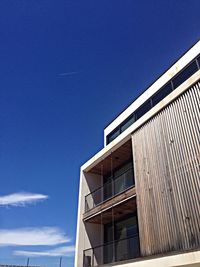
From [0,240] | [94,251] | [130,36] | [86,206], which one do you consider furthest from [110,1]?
[0,240]

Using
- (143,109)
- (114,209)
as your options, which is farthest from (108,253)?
(143,109)

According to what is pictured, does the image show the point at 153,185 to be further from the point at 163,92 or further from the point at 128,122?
the point at 128,122

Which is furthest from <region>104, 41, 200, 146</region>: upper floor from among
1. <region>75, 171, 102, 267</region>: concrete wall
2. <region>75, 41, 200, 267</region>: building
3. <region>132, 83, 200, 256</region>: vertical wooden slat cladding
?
<region>75, 171, 102, 267</region>: concrete wall

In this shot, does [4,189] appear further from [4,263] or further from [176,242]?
[176,242]

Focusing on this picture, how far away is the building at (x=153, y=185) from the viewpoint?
6.82 meters

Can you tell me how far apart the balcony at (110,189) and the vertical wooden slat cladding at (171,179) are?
2643 mm

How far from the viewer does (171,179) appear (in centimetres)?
755

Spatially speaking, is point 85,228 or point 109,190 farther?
point 109,190

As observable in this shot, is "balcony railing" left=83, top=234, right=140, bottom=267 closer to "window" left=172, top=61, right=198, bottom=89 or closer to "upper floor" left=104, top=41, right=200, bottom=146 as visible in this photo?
"upper floor" left=104, top=41, right=200, bottom=146

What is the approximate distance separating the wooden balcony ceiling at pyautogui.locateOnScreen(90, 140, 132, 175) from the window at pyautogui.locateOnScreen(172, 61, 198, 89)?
10.2 feet

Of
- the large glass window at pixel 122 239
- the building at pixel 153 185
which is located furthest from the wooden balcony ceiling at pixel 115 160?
the large glass window at pixel 122 239

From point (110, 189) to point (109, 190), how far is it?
0.34 ft

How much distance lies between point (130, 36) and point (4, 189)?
11.1 meters

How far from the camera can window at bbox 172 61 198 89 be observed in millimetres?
9647
